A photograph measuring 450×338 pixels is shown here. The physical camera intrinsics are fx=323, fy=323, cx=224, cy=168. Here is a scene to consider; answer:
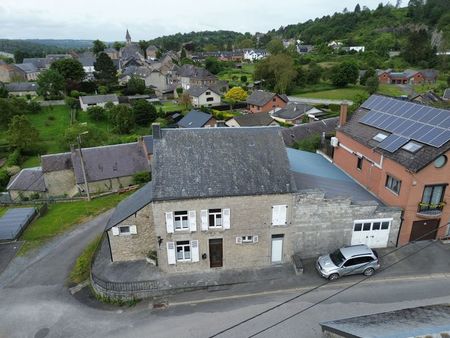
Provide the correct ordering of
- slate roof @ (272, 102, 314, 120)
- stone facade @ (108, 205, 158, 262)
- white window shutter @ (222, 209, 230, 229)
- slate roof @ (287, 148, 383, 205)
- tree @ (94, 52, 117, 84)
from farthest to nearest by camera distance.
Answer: tree @ (94, 52, 117, 84) → slate roof @ (272, 102, 314, 120) → slate roof @ (287, 148, 383, 205) → stone facade @ (108, 205, 158, 262) → white window shutter @ (222, 209, 230, 229)

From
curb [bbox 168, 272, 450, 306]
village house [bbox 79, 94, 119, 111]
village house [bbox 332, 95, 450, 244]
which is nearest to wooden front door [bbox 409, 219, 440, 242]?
village house [bbox 332, 95, 450, 244]

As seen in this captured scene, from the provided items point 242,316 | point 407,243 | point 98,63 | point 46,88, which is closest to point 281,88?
point 98,63

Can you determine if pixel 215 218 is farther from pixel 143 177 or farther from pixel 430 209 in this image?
pixel 143 177

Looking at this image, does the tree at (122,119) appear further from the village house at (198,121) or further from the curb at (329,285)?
the curb at (329,285)

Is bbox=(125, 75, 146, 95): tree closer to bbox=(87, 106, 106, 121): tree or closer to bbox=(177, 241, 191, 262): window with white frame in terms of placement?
bbox=(87, 106, 106, 121): tree

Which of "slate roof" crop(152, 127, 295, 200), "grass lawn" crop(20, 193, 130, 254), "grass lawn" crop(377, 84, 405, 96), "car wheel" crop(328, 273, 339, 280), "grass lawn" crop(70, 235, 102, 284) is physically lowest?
"grass lawn" crop(20, 193, 130, 254)

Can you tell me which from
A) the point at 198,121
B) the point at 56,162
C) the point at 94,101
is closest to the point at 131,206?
the point at 56,162
